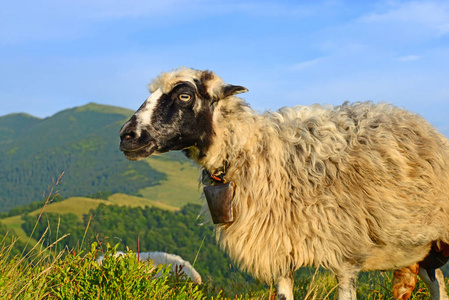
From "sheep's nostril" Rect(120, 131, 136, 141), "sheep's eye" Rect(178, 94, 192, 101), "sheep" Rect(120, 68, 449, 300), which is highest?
"sheep's eye" Rect(178, 94, 192, 101)

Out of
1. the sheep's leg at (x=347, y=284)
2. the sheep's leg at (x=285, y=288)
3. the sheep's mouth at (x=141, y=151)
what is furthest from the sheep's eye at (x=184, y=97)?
the sheep's leg at (x=347, y=284)

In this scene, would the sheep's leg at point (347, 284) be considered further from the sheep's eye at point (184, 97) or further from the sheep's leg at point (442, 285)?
the sheep's eye at point (184, 97)

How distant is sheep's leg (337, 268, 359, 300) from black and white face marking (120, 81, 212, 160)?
6.92ft

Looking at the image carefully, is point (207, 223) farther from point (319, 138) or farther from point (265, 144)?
point (319, 138)

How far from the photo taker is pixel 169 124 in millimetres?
4965

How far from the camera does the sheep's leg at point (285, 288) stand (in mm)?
5102

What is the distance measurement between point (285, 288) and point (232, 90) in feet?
7.67

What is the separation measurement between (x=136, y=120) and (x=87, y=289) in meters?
1.81

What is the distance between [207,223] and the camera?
226 inches

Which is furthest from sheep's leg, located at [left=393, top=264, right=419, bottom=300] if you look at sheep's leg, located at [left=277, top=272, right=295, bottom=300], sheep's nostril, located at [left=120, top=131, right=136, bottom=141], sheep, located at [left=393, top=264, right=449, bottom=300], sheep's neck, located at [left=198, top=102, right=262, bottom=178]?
sheep's nostril, located at [left=120, top=131, right=136, bottom=141]

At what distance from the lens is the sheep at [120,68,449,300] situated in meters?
5.00

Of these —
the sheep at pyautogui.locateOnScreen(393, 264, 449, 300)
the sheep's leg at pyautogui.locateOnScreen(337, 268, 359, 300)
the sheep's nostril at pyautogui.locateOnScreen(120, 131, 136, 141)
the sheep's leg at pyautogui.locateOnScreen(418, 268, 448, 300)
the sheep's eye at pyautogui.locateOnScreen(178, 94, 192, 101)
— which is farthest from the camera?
the sheep's leg at pyautogui.locateOnScreen(418, 268, 448, 300)

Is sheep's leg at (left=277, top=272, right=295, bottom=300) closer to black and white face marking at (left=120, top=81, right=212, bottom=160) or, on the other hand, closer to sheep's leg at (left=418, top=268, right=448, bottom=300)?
black and white face marking at (left=120, top=81, right=212, bottom=160)

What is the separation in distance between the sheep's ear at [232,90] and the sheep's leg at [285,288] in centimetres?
218
